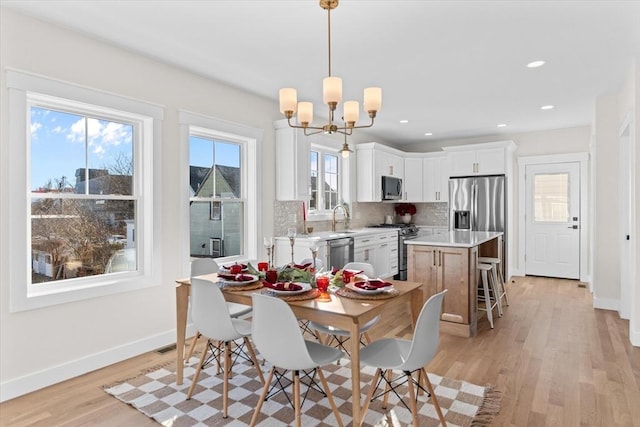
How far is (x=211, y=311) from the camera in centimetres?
238

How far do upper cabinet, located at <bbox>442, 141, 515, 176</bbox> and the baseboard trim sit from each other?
18.0 ft

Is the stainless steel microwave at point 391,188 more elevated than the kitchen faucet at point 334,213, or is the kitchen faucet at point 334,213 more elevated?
the stainless steel microwave at point 391,188

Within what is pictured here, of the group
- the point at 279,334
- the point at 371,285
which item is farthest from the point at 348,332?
the point at 279,334

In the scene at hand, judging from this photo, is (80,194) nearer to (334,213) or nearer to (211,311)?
(211,311)

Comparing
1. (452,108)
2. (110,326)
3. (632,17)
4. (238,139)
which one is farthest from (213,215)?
(632,17)

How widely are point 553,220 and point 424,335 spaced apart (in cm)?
595

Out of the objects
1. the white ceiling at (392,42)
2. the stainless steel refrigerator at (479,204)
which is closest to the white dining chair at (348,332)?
the white ceiling at (392,42)

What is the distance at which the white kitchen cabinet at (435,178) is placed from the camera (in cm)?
730

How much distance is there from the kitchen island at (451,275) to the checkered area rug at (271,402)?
43.4 inches

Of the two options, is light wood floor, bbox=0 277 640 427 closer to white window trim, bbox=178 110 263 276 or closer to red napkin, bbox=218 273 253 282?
red napkin, bbox=218 273 253 282

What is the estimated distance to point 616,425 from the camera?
7.37 feet

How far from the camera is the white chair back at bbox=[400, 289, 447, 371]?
191 cm

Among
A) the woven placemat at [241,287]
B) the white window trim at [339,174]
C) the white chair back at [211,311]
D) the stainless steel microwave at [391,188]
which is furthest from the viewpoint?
the stainless steel microwave at [391,188]

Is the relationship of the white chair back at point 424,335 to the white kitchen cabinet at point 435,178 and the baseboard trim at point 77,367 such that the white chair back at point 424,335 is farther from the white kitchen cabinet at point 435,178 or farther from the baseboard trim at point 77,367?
the white kitchen cabinet at point 435,178
